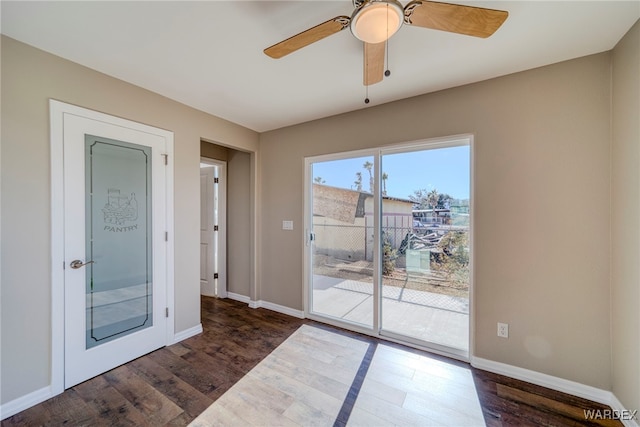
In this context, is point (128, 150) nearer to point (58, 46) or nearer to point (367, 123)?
point (58, 46)

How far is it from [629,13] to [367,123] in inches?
74.3

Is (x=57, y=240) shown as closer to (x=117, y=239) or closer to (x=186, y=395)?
(x=117, y=239)

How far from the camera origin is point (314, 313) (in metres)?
3.29

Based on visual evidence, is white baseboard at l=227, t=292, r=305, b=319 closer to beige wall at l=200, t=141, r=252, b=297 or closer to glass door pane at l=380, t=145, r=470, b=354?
beige wall at l=200, t=141, r=252, b=297

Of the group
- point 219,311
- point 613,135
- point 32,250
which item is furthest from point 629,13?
point 219,311

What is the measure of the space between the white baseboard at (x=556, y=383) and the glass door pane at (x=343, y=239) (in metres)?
1.15

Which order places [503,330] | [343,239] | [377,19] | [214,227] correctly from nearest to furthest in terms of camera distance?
[377,19], [503,330], [343,239], [214,227]

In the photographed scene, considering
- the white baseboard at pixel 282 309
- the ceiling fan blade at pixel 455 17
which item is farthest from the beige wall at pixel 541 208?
the white baseboard at pixel 282 309

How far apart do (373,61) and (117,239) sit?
2576 mm

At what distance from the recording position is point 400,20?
3.94ft

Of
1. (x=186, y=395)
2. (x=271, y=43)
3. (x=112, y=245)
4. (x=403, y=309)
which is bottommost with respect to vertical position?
(x=186, y=395)

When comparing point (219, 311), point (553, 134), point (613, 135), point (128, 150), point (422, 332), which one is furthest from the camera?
point (219, 311)

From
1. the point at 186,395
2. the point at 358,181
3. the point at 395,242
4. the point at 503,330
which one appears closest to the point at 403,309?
the point at 395,242

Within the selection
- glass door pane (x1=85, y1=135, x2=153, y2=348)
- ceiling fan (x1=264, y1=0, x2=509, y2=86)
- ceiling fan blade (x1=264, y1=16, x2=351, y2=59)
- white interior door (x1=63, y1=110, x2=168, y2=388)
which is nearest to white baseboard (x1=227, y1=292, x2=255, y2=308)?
white interior door (x1=63, y1=110, x2=168, y2=388)
